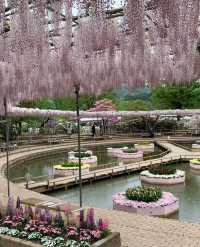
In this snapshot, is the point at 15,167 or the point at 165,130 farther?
the point at 165,130

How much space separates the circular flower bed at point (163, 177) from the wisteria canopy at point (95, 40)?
6.22 meters

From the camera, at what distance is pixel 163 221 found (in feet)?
40.8

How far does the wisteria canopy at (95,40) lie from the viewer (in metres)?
6.09

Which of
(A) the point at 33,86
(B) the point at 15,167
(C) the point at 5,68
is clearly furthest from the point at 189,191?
(B) the point at 15,167

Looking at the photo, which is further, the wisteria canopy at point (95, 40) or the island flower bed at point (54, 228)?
the island flower bed at point (54, 228)

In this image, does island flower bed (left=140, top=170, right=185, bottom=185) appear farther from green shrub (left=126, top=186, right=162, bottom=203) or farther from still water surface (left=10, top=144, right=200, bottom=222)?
green shrub (left=126, top=186, right=162, bottom=203)

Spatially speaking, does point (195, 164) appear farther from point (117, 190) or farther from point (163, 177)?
point (117, 190)

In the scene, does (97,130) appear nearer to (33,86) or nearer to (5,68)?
(33,86)

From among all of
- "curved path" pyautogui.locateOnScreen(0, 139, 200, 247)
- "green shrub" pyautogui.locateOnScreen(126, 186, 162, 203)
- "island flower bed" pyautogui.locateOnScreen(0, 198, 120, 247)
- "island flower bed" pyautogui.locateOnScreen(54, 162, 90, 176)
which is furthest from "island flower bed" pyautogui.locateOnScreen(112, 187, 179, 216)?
"island flower bed" pyautogui.locateOnScreen(54, 162, 90, 176)

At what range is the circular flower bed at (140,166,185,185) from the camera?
2323 centimetres

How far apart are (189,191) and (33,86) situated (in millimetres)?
9185

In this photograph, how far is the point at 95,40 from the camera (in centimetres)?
827

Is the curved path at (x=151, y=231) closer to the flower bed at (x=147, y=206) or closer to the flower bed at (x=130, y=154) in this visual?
the flower bed at (x=147, y=206)

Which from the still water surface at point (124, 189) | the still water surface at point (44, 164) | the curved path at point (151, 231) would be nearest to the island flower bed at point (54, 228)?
the curved path at point (151, 231)
